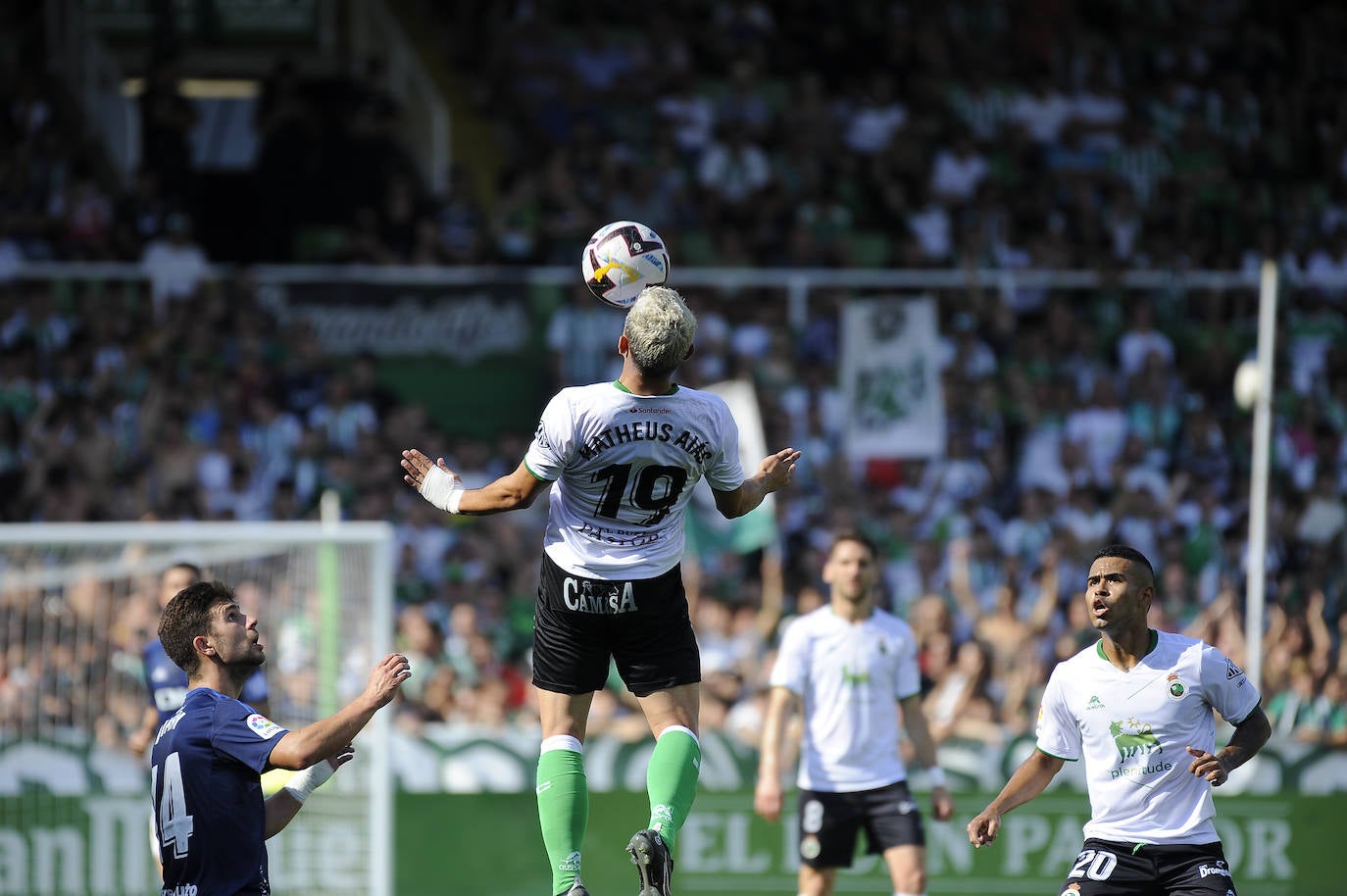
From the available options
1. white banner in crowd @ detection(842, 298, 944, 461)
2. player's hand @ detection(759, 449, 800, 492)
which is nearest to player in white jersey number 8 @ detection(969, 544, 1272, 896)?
→ player's hand @ detection(759, 449, 800, 492)

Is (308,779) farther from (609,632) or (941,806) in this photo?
(941,806)

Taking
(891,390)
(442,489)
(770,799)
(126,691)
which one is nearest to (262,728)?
(442,489)

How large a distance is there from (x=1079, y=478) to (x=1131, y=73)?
283 inches

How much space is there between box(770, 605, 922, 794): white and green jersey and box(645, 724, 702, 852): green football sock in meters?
2.89

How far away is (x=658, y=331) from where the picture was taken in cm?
663

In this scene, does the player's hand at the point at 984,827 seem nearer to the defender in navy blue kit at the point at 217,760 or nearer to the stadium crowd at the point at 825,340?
the defender in navy blue kit at the point at 217,760

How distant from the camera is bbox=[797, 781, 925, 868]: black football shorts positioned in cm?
978

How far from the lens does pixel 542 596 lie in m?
7.09

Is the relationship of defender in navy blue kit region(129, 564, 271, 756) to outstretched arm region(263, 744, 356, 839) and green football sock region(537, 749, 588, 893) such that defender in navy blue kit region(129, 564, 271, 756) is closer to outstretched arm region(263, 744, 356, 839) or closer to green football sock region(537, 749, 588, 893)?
outstretched arm region(263, 744, 356, 839)

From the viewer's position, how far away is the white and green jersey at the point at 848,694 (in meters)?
9.86

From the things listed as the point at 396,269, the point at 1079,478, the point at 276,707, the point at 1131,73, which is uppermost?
the point at 1131,73

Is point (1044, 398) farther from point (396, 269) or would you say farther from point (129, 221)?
point (129, 221)

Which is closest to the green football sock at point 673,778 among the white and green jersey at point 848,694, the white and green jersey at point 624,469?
the white and green jersey at point 624,469

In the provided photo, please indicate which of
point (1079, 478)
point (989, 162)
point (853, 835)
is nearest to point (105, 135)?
point (989, 162)
